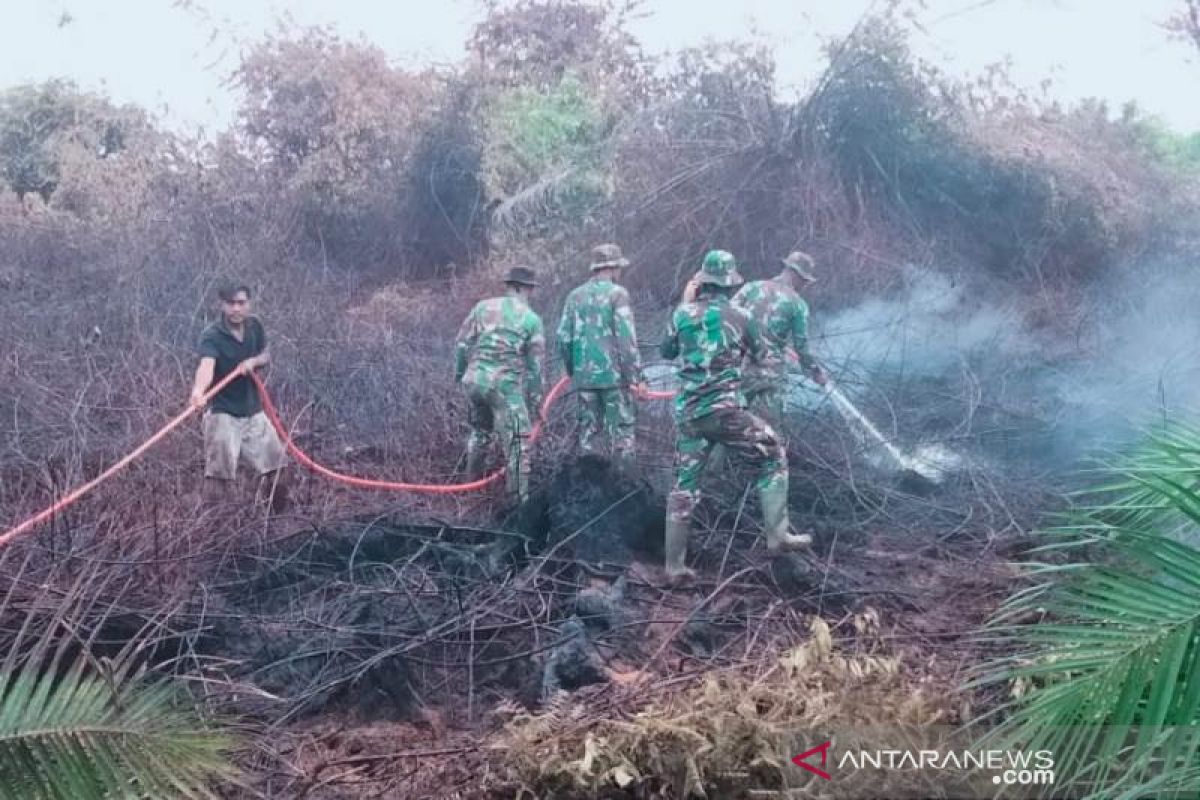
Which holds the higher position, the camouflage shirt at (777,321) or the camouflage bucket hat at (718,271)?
the camouflage bucket hat at (718,271)

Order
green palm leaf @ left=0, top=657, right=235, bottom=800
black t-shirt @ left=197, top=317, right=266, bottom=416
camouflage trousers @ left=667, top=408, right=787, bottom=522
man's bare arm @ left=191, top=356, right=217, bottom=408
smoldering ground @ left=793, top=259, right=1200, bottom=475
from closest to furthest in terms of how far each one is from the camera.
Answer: green palm leaf @ left=0, top=657, right=235, bottom=800 < camouflage trousers @ left=667, top=408, right=787, bottom=522 < man's bare arm @ left=191, top=356, right=217, bottom=408 < black t-shirt @ left=197, top=317, right=266, bottom=416 < smoldering ground @ left=793, top=259, right=1200, bottom=475

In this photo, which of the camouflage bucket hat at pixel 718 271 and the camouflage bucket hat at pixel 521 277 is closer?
the camouflage bucket hat at pixel 718 271

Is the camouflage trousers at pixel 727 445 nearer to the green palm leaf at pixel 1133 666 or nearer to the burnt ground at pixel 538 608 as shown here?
the burnt ground at pixel 538 608

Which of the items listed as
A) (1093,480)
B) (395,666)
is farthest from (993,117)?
(395,666)

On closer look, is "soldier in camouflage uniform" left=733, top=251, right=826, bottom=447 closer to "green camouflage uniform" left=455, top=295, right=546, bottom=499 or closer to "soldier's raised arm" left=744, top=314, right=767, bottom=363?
"soldier's raised arm" left=744, top=314, right=767, bottom=363

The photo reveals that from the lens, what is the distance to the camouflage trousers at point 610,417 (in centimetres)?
752

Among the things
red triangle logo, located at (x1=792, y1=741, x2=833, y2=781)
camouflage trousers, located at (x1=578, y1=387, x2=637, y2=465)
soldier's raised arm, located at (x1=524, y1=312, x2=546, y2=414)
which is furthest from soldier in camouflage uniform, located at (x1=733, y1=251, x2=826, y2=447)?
red triangle logo, located at (x1=792, y1=741, x2=833, y2=781)

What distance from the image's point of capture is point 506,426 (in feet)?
23.9

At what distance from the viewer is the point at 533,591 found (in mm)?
5906

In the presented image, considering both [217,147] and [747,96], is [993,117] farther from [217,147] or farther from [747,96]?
[217,147]

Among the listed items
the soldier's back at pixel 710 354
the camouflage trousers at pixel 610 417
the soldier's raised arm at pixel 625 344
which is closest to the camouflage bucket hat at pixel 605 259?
the soldier's raised arm at pixel 625 344

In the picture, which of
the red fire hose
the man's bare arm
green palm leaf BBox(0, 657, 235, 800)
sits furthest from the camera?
the man's bare arm

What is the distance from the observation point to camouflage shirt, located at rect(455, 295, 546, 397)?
730cm

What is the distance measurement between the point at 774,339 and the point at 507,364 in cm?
179
